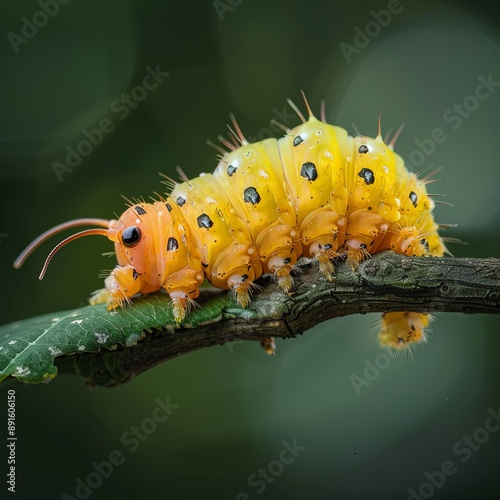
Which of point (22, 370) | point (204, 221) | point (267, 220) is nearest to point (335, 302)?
point (267, 220)

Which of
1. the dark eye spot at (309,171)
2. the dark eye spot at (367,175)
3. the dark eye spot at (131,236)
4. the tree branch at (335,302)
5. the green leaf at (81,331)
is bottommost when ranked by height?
the tree branch at (335,302)

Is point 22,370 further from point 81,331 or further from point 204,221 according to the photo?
point 204,221

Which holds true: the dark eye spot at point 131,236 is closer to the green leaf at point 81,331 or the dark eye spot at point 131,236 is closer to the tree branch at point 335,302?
the green leaf at point 81,331

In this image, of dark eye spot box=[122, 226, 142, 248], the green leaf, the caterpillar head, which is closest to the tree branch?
the green leaf

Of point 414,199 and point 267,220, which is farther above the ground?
point 267,220

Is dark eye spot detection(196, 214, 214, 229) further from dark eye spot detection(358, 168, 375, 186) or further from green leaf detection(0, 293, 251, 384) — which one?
dark eye spot detection(358, 168, 375, 186)

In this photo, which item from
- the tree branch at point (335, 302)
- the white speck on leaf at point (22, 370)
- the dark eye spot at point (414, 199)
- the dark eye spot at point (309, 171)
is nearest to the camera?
the white speck on leaf at point (22, 370)

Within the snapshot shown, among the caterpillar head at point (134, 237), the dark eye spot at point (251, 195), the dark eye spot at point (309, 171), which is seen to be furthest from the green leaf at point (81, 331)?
the dark eye spot at point (309, 171)

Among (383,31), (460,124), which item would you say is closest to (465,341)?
(460,124)

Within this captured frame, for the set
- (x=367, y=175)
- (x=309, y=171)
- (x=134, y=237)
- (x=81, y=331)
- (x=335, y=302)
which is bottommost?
(x=335, y=302)
